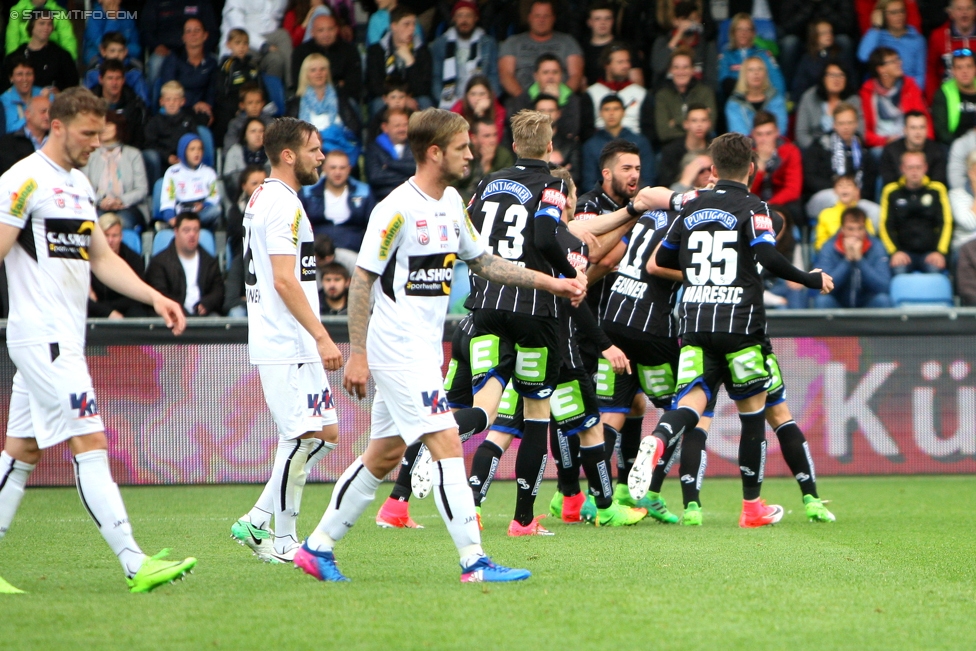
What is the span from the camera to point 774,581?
5.85m

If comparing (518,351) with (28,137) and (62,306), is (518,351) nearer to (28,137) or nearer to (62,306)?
(62,306)

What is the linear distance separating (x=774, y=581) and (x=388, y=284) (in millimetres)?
2270

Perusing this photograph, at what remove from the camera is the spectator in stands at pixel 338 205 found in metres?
13.5

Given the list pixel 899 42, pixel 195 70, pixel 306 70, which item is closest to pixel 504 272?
pixel 306 70

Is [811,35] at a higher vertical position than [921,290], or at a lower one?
higher

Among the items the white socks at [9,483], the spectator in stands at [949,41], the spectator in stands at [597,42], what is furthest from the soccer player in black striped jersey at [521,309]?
the spectator in stands at [949,41]

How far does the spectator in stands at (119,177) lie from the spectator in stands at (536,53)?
447cm

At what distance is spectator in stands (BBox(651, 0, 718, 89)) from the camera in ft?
50.2

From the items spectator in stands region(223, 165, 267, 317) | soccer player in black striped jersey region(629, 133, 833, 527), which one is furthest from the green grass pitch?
spectator in stands region(223, 165, 267, 317)

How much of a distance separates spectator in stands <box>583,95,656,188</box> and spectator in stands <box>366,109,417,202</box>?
6.46 ft

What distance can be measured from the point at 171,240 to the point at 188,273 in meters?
0.46

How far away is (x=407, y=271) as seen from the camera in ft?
18.6

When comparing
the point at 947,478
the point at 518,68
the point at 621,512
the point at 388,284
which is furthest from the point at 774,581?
the point at 518,68

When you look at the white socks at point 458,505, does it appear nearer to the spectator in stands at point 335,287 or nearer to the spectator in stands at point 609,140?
A: the spectator in stands at point 335,287
